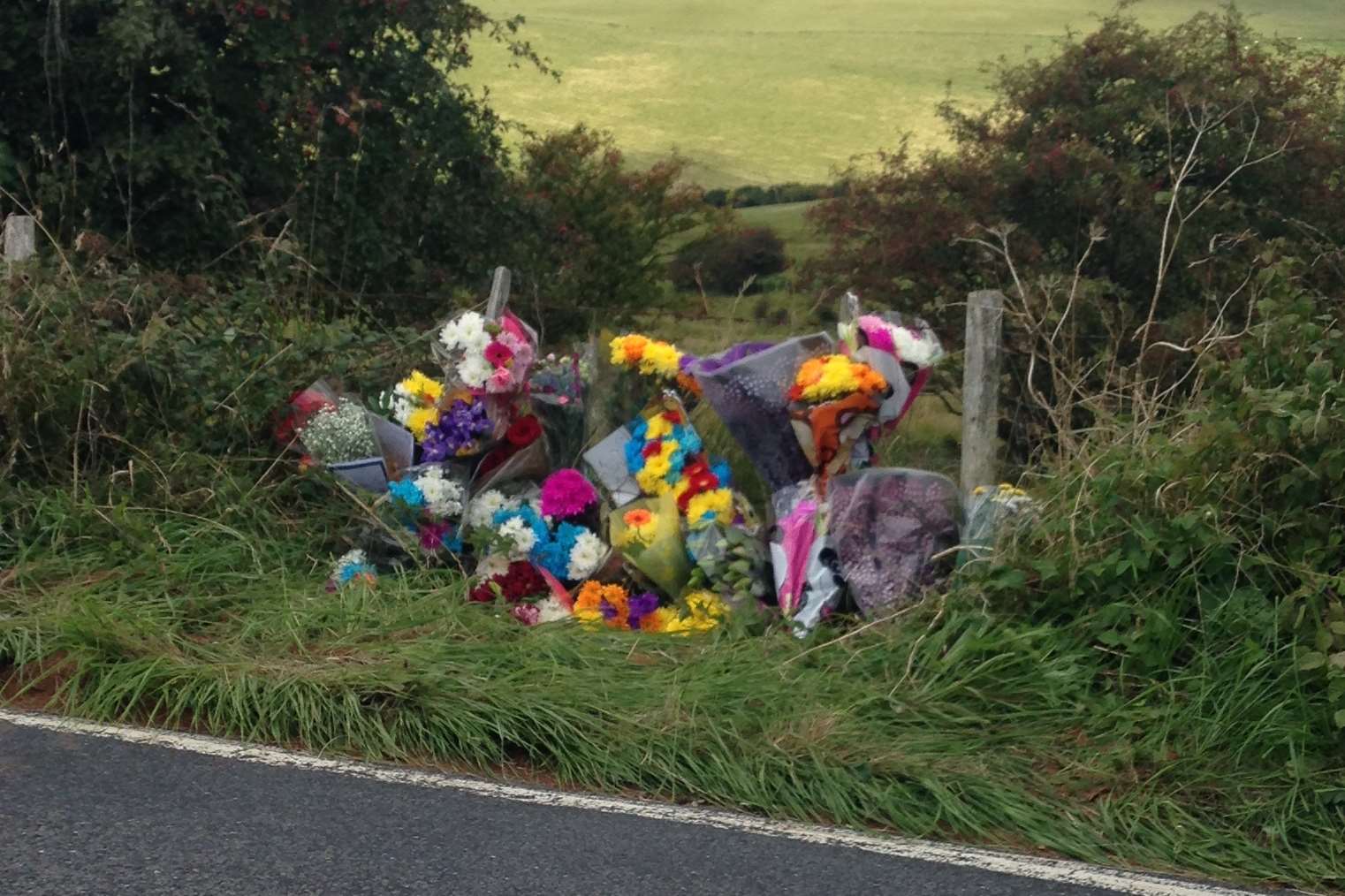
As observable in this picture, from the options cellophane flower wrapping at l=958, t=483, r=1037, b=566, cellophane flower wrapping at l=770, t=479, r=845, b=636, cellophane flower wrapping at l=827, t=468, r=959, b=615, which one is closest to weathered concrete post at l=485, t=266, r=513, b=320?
cellophane flower wrapping at l=770, t=479, r=845, b=636

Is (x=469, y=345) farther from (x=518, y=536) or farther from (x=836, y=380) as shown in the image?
(x=836, y=380)

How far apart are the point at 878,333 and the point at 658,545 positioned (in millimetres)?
1335

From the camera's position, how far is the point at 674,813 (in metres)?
4.80

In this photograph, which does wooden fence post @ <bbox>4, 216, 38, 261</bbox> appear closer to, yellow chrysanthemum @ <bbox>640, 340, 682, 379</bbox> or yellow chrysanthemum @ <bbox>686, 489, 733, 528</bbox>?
yellow chrysanthemum @ <bbox>640, 340, 682, 379</bbox>

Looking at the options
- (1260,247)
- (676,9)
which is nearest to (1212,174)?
(1260,247)

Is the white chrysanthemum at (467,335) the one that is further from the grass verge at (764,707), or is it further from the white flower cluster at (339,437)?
the grass verge at (764,707)

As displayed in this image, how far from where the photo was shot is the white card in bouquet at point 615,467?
7.05 metres

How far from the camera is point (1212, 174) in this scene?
16.9 meters

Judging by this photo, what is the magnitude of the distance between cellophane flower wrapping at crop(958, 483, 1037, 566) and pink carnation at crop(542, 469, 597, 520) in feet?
5.61

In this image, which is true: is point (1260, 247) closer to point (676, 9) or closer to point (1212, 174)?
point (1212, 174)

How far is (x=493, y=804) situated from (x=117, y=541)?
9.13 feet

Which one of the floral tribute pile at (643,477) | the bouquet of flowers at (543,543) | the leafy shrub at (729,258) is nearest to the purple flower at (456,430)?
the floral tribute pile at (643,477)

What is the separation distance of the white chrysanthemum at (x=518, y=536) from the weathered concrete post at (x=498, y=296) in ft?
4.42

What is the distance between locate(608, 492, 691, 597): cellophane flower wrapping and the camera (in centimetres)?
665
